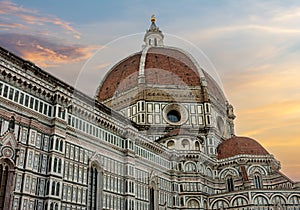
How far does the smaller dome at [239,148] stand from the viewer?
69.9 meters

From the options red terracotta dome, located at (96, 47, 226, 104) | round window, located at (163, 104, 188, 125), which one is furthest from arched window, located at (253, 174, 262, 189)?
red terracotta dome, located at (96, 47, 226, 104)

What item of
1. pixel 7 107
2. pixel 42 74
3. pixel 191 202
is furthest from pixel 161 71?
pixel 7 107

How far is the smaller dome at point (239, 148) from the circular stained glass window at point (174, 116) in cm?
1185

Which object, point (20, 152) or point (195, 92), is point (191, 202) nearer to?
point (195, 92)

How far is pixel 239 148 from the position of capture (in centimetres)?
7050

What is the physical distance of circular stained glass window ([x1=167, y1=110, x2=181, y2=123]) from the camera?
252 ft

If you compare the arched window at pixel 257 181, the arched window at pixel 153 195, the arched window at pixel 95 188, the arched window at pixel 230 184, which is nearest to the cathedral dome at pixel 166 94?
the arched window at pixel 230 184

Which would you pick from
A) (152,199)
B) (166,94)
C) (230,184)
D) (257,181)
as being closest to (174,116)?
(166,94)

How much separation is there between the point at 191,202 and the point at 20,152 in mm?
37731

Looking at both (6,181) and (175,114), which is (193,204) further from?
(6,181)

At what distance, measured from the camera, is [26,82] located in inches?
1422

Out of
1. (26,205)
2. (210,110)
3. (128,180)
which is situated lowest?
(26,205)

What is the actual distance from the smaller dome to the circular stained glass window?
11854 mm

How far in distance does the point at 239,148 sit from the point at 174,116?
664 inches
